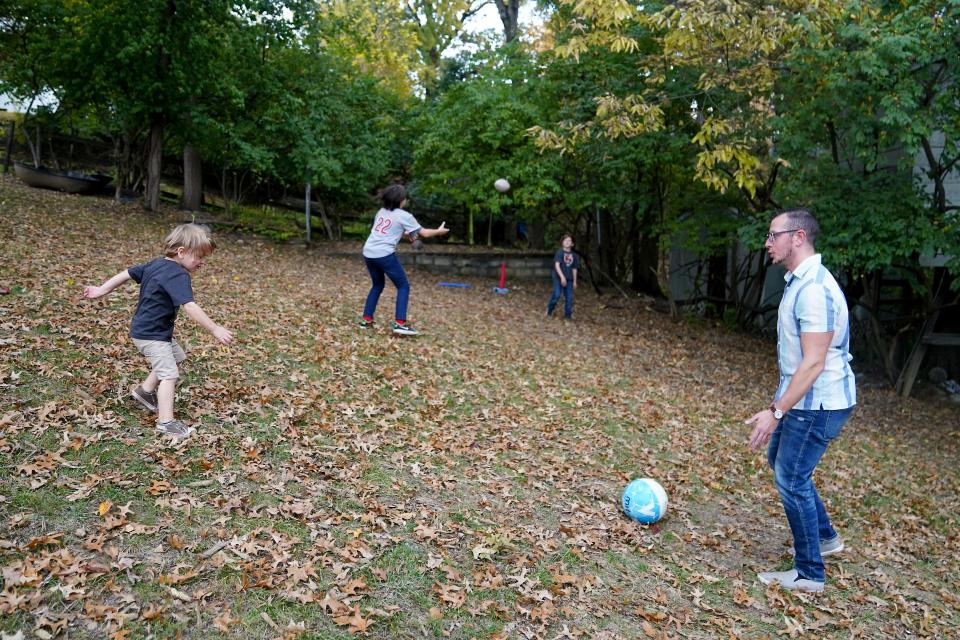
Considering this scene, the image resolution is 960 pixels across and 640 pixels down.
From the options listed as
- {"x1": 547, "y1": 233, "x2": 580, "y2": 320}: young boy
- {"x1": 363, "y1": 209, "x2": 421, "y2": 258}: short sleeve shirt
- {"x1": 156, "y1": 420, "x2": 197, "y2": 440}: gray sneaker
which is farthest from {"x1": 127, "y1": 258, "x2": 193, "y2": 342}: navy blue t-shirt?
{"x1": 547, "y1": 233, "x2": 580, "y2": 320}: young boy

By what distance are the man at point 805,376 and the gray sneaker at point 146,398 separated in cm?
406

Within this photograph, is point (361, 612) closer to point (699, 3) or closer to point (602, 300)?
point (699, 3)

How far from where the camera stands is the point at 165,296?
4441 mm

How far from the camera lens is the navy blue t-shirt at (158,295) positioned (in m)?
4.34

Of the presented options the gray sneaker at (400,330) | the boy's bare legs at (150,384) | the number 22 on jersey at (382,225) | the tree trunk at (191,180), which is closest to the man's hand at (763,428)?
the boy's bare legs at (150,384)

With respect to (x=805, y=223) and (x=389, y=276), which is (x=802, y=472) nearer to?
(x=805, y=223)

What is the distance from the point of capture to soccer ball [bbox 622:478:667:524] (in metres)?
4.82

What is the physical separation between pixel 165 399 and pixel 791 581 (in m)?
4.28

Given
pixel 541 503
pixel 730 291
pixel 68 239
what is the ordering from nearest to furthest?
pixel 541 503
pixel 68 239
pixel 730 291

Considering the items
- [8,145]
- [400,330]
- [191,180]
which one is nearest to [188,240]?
[400,330]

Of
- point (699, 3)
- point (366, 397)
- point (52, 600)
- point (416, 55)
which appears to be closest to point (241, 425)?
point (366, 397)

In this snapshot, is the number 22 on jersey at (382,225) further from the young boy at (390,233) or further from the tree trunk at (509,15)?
the tree trunk at (509,15)

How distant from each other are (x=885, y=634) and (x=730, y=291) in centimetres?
1225

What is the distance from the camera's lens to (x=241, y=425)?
511 centimetres
